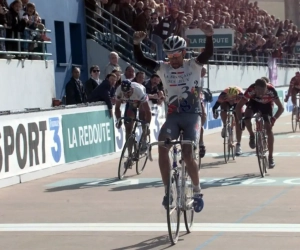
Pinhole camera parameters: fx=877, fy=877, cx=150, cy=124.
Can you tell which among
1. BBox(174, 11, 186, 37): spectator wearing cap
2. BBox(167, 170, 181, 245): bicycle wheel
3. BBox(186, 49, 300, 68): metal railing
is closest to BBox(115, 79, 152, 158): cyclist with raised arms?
BBox(167, 170, 181, 245): bicycle wheel

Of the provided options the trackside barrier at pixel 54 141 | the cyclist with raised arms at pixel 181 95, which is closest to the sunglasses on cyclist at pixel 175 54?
the cyclist with raised arms at pixel 181 95

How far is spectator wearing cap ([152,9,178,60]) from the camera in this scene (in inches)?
1003

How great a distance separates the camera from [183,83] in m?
9.41

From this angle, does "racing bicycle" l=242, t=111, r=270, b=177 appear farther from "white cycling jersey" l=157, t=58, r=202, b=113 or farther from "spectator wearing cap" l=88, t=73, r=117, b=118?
→ "white cycling jersey" l=157, t=58, r=202, b=113

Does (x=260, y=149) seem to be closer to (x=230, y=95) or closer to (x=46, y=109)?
(x=230, y=95)

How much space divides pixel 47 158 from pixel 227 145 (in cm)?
399

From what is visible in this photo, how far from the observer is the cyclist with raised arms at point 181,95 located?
9000mm

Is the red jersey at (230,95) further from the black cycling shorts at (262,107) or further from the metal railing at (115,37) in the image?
the metal railing at (115,37)

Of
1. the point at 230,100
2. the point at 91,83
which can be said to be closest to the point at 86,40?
the point at 91,83

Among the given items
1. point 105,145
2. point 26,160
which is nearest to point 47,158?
point 26,160

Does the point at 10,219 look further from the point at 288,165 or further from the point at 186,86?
the point at 288,165

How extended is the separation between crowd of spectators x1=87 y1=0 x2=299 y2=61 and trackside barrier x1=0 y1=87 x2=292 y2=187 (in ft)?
23.9

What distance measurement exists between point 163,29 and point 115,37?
1.48 m

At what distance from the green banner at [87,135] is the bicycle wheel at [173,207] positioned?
720 centimetres
